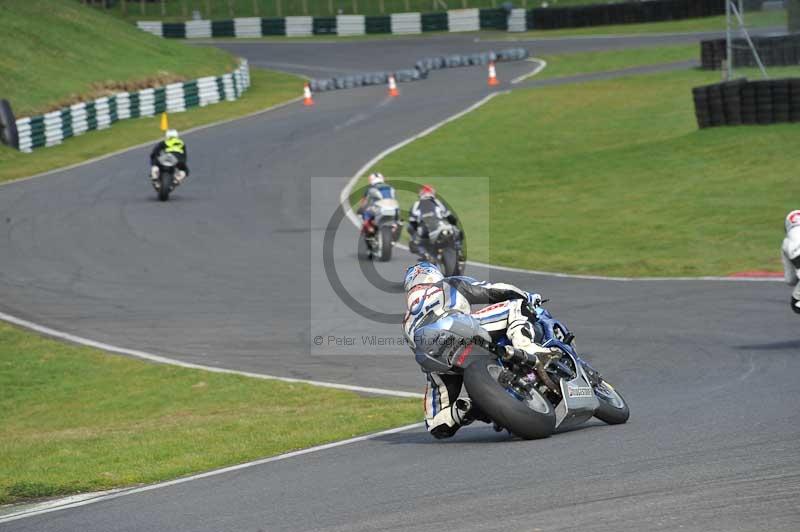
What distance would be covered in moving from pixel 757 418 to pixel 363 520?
379cm

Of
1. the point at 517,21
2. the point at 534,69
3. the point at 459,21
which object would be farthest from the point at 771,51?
the point at 459,21

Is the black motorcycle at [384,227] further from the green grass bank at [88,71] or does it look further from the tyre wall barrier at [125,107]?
the tyre wall barrier at [125,107]

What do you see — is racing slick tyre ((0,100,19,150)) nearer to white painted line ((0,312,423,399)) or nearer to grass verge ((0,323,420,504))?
white painted line ((0,312,423,399))

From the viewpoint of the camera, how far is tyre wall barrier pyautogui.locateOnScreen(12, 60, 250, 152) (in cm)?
3747

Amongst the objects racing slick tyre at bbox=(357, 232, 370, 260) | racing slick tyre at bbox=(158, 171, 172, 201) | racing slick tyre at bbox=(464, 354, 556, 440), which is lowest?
racing slick tyre at bbox=(357, 232, 370, 260)

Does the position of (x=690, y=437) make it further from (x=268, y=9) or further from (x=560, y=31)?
(x=268, y=9)

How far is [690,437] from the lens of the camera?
9.01 meters

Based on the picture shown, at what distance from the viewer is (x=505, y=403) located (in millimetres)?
9023

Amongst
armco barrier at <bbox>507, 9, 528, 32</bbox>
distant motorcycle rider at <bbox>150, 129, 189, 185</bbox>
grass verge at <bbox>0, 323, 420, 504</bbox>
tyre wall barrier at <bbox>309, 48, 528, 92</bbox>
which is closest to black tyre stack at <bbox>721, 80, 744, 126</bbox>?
distant motorcycle rider at <bbox>150, 129, 189, 185</bbox>

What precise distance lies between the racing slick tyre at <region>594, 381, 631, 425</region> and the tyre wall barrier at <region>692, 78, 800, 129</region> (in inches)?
889

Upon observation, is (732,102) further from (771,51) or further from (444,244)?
(444,244)

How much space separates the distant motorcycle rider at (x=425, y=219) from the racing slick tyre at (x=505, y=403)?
11036mm

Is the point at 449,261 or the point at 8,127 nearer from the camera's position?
the point at 449,261

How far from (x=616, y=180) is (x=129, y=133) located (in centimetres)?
1711
